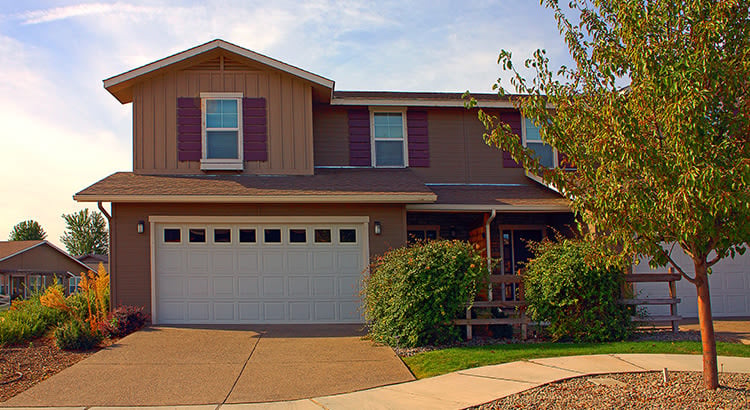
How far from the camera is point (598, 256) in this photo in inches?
285

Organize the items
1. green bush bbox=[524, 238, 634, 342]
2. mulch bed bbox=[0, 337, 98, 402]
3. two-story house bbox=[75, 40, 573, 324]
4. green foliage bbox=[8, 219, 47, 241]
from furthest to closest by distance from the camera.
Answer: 1. green foliage bbox=[8, 219, 47, 241]
2. two-story house bbox=[75, 40, 573, 324]
3. green bush bbox=[524, 238, 634, 342]
4. mulch bed bbox=[0, 337, 98, 402]

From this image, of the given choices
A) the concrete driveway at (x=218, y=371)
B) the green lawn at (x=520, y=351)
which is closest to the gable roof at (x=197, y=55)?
the concrete driveway at (x=218, y=371)

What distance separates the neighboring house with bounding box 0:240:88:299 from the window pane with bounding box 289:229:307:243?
91.5ft

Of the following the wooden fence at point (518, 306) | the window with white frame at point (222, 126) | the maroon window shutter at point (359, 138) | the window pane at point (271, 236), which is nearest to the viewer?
the wooden fence at point (518, 306)

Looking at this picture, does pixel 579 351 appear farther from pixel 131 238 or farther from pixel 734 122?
pixel 131 238

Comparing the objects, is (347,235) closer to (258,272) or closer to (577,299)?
(258,272)

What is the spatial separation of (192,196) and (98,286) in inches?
95.8

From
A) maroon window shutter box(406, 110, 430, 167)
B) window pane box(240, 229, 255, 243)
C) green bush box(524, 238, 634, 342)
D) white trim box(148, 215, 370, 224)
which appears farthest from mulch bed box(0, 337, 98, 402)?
maroon window shutter box(406, 110, 430, 167)

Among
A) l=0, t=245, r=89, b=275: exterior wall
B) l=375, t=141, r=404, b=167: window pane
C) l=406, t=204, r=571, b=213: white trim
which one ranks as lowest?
l=0, t=245, r=89, b=275: exterior wall

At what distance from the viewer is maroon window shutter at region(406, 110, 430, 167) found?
51.9 feet

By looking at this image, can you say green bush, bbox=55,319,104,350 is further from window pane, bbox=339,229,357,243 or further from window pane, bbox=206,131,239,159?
window pane, bbox=339,229,357,243

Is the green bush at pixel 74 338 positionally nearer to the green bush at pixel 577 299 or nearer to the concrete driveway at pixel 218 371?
the concrete driveway at pixel 218 371

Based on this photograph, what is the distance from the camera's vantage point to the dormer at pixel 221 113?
13969 millimetres

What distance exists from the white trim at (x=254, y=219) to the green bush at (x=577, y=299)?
14.2 ft
